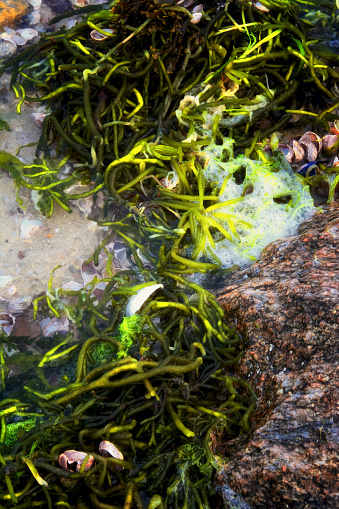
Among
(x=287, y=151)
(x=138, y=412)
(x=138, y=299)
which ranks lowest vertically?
(x=138, y=412)

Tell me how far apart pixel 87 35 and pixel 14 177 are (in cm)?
123

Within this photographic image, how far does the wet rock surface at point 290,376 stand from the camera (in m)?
1.24

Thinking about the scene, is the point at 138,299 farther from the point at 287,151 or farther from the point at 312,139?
the point at 312,139

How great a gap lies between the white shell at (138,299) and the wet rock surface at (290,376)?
380 mm

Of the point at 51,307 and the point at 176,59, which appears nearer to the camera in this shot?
the point at 51,307

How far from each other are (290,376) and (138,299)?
849 mm

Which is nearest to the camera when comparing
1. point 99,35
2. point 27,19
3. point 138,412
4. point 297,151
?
point 138,412

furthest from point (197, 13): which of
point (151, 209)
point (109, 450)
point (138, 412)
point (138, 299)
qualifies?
point (109, 450)

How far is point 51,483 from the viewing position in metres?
1.51

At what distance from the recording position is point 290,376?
4.91 ft

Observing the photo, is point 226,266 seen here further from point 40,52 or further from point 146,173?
point 40,52

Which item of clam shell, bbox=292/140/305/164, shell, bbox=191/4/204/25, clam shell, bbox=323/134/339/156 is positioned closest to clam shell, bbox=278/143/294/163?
clam shell, bbox=292/140/305/164

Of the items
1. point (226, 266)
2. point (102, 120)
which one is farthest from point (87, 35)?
point (226, 266)

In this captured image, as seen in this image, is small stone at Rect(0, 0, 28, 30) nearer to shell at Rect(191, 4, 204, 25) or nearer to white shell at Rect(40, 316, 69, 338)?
shell at Rect(191, 4, 204, 25)
